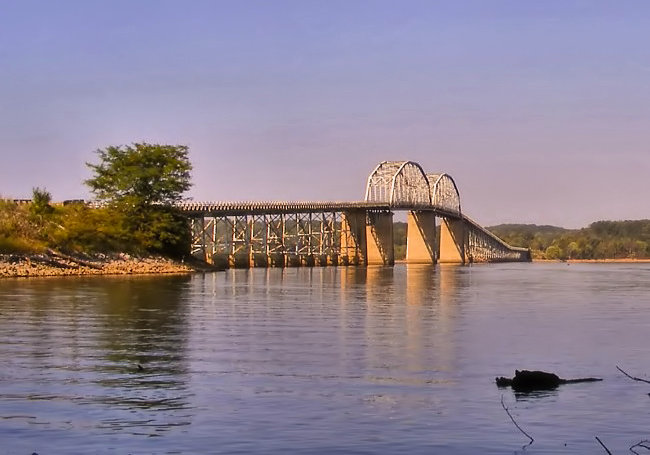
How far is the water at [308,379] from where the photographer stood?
21.5 meters

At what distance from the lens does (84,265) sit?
344 feet

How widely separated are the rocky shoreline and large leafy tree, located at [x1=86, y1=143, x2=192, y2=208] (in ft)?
25.4

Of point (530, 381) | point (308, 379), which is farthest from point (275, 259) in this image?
point (530, 381)

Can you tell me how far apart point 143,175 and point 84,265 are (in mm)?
19603

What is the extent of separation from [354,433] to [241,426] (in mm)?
2286

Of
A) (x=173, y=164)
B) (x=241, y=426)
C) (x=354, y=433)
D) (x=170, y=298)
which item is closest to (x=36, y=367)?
(x=241, y=426)

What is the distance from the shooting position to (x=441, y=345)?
3838cm

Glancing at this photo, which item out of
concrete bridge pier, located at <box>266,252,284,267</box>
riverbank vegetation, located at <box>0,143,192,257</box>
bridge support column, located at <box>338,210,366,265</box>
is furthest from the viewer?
bridge support column, located at <box>338,210,366,265</box>

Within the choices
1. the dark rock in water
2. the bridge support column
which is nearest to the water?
the dark rock in water

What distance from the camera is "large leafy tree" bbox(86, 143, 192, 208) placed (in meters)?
122

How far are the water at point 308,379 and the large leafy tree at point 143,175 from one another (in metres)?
65.9

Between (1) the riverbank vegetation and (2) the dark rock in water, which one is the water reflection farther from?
A: (1) the riverbank vegetation

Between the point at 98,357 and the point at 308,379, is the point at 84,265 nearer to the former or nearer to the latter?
the point at 98,357

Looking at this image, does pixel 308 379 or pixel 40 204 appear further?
pixel 40 204
